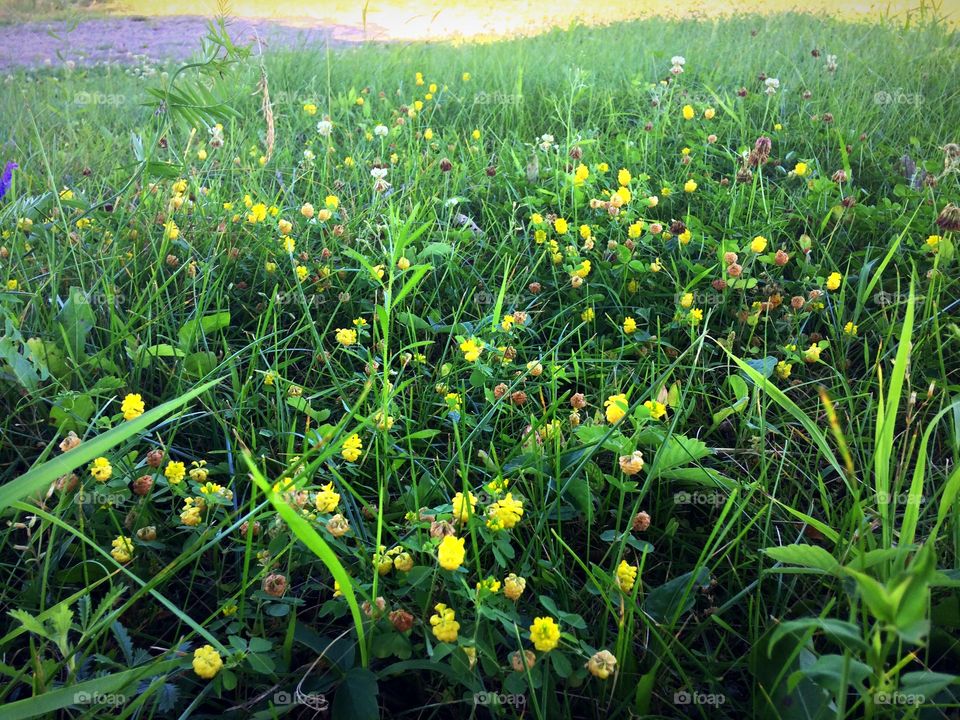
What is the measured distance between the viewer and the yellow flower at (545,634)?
0.92 m

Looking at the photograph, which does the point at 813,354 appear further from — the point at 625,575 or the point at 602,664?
the point at 602,664

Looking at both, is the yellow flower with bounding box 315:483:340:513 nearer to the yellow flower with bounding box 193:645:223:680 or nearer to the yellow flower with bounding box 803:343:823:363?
the yellow flower with bounding box 193:645:223:680

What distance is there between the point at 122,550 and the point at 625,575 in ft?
2.66

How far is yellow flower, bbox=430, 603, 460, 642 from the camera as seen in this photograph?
0.95 metres

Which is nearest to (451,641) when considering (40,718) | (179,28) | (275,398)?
(40,718)

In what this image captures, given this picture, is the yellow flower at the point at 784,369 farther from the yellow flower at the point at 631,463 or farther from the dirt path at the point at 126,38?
the dirt path at the point at 126,38

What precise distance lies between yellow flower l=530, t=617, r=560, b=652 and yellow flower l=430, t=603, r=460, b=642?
0.11 m

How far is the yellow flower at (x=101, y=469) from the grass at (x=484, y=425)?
0.14 feet

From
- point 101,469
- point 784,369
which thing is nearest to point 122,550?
point 101,469

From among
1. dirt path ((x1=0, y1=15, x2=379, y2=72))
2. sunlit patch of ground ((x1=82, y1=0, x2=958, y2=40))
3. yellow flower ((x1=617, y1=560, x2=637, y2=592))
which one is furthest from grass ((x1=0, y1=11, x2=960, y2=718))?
dirt path ((x1=0, y1=15, x2=379, y2=72))

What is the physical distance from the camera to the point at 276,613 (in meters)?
1.03

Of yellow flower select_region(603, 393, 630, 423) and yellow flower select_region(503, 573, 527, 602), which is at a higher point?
yellow flower select_region(603, 393, 630, 423)

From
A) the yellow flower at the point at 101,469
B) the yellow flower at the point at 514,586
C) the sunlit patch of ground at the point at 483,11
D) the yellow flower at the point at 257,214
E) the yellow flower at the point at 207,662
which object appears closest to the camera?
the yellow flower at the point at 207,662

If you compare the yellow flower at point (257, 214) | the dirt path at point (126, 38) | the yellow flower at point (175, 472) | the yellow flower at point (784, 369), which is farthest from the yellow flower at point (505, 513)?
the dirt path at point (126, 38)
